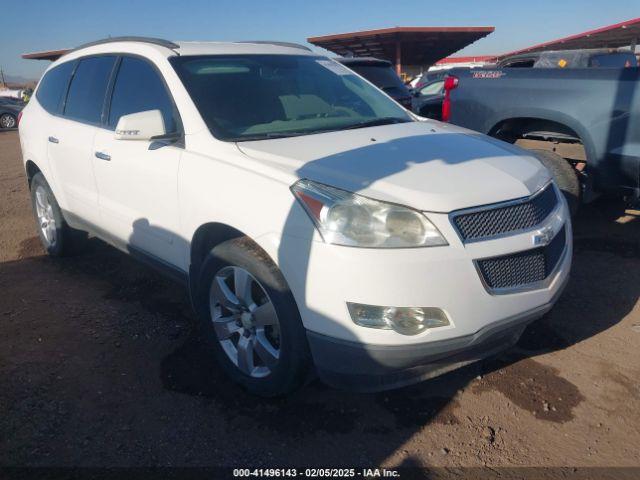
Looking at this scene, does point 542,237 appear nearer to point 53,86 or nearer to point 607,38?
point 53,86

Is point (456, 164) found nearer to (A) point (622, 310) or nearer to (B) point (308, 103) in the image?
(B) point (308, 103)

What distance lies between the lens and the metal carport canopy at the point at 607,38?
21.8 metres

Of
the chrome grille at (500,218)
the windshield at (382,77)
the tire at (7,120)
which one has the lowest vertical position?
the tire at (7,120)

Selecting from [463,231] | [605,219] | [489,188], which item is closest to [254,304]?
[463,231]

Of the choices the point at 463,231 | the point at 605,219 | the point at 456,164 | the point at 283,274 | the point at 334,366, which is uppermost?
the point at 456,164

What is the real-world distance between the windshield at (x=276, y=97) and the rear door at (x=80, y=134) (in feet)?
3.20

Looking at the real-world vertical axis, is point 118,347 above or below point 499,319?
below

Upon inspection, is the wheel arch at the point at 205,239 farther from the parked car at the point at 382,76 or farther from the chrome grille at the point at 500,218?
the parked car at the point at 382,76

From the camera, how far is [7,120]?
22.5 metres

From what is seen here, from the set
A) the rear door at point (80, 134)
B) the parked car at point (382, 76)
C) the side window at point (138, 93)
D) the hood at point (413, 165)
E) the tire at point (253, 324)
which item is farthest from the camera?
the parked car at point (382, 76)

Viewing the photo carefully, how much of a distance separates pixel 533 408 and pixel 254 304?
4.99 feet

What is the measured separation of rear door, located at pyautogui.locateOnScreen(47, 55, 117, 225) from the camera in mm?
4078

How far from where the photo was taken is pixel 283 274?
2555mm

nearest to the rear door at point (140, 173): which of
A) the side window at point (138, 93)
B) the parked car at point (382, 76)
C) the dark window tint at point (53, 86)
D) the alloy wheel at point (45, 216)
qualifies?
the side window at point (138, 93)
